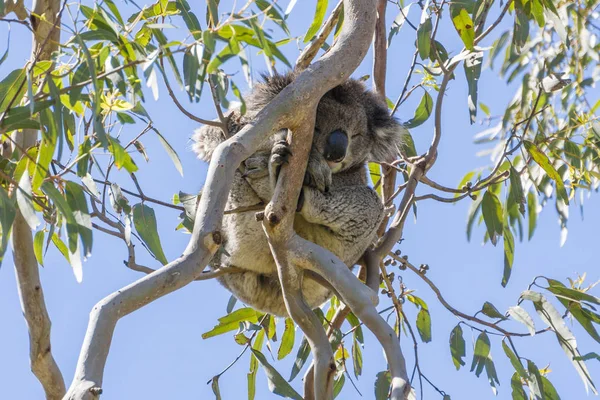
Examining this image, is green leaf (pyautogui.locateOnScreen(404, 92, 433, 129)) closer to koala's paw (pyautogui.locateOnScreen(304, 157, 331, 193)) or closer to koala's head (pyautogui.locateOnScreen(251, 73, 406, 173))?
koala's head (pyautogui.locateOnScreen(251, 73, 406, 173))

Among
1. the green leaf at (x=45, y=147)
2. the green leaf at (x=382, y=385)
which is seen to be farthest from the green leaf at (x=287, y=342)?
the green leaf at (x=45, y=147)

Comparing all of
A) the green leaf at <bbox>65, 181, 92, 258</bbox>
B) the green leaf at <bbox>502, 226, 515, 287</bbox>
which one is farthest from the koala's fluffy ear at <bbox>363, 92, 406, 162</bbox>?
the green leaf at <bbox>65, 181, 92, 258</bbox>

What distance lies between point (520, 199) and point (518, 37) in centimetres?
58

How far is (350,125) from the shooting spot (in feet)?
11.1

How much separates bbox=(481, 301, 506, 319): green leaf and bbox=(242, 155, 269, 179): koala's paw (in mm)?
875

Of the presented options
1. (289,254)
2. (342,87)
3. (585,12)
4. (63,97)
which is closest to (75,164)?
(63,97)

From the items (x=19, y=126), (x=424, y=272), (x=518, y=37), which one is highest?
(x=518, y=37)

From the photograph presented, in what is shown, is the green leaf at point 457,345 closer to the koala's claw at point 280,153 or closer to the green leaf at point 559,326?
the green leaf at point 559,326

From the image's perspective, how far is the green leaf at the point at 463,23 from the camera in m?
3.04

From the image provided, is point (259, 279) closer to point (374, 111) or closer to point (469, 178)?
point (374, 111)

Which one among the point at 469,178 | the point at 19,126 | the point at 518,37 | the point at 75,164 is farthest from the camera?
the point at 469,178

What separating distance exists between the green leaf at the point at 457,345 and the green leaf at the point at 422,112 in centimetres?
95

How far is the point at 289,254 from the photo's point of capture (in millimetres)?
2326

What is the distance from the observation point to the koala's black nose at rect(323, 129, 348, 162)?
3123 millimetres
